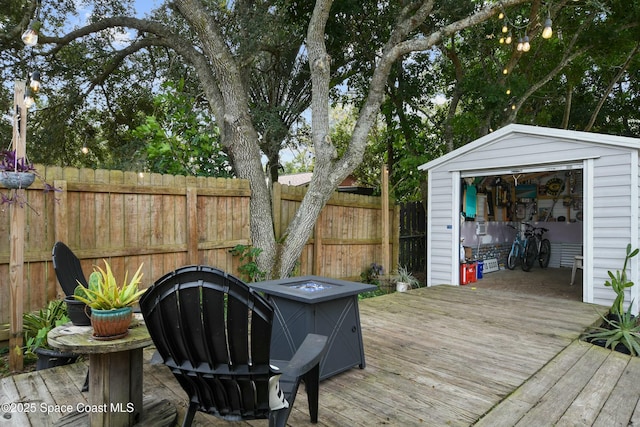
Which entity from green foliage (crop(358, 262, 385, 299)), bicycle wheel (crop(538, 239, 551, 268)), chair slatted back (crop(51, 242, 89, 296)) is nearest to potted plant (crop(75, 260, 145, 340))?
chair slatted back (crop(51, 242, 89, 296))

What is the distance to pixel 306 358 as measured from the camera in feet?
6.56

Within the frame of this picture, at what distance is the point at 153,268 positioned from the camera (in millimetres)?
4477

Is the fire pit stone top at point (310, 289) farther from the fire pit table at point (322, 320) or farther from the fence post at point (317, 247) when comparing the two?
the fence post at point (317, 247)

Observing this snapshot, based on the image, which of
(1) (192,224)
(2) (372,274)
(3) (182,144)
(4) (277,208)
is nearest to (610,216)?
(2) (372,274)

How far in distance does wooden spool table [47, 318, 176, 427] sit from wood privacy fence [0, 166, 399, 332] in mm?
1847

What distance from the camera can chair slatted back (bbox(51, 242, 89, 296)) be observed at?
8.51 ft

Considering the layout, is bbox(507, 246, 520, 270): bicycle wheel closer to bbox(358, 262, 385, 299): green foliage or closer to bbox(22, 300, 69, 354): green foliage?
bbox(358, 262, 385, 299): green foliage

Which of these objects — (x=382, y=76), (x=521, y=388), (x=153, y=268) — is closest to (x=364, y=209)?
(x=382, y=76)

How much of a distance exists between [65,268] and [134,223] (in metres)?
1.64

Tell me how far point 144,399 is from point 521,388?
2.58 metres

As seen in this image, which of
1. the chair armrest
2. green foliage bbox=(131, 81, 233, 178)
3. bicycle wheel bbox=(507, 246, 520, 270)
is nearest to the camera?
the chair armrest

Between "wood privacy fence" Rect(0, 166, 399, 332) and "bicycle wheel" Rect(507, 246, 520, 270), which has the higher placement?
"wood privacy fence" Rect(0, 166, 399, 332)

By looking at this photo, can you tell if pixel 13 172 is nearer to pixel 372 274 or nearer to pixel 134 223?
pixel 134 223

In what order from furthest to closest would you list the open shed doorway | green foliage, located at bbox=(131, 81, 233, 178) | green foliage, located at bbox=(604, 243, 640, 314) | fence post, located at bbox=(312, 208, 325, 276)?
the open shed doorway, fence post, located at bbox=(312, 208, 325, 276), green foliage, located at bbox=(131, 81, 233, 178), green foliage, located at bbox=(604, 243, 640, 314)
